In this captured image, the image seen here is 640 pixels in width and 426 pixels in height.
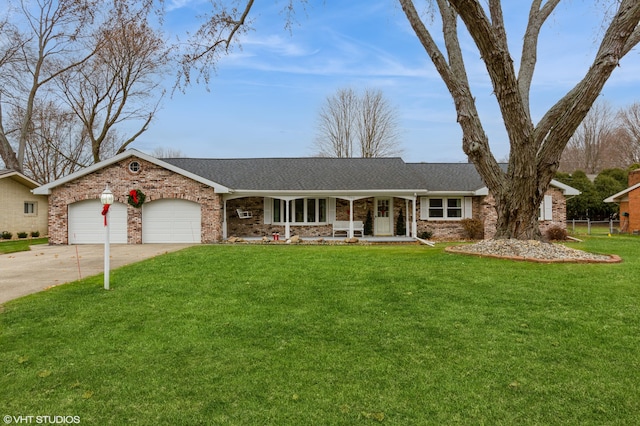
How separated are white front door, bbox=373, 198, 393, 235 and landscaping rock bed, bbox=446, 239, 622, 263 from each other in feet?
27.8

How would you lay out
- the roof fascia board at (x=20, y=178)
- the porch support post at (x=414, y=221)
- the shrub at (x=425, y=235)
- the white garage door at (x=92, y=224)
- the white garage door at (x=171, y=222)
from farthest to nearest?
the roof fascia board at (x=20, y=178) → the shrub at (x=425, y=235) → the porch support post at (x=414, y=221) → the white garage door at (x=171, y=222) → the white garage door at (x=92, y=224)

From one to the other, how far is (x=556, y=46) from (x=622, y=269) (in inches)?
306

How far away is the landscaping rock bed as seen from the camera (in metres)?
9.01

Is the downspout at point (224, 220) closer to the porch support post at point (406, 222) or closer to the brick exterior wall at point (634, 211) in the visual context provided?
the porch support post at point (406, 222)

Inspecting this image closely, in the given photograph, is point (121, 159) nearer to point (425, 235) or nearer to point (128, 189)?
point (128, 189)

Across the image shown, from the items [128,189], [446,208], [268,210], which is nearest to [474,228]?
[446,208]

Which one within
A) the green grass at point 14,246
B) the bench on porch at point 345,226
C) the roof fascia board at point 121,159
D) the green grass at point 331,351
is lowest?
the green grass at point 331,351

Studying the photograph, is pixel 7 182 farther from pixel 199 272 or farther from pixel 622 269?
pixel 622 269

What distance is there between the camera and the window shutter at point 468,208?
1920 cm

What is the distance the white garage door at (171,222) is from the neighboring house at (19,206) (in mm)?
9322

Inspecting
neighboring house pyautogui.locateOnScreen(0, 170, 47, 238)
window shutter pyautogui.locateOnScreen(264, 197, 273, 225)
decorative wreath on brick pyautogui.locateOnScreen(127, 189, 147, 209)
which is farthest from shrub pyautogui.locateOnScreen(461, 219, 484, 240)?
neighboring house pyautogui.locateOnScreen(0, 170, 47, 238)

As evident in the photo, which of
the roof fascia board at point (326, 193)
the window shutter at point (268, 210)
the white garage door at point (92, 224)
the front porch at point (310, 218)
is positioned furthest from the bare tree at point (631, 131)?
the white garage door at point (92, 224)

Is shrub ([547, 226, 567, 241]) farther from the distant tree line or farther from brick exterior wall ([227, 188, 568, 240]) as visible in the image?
the distant tree line

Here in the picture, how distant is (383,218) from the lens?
1948 cm
